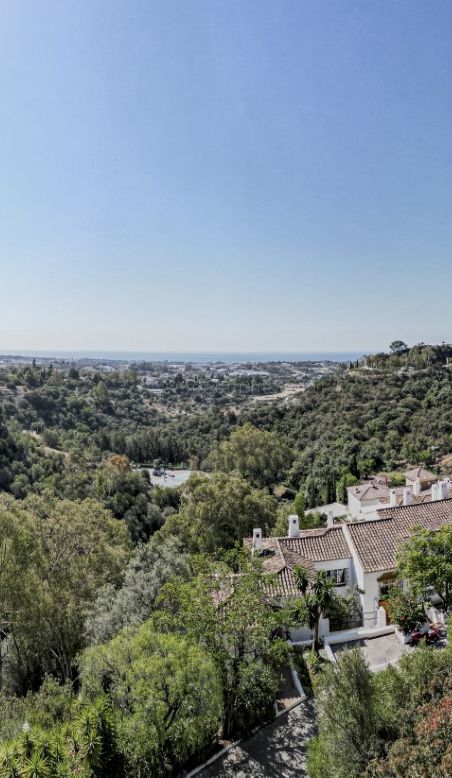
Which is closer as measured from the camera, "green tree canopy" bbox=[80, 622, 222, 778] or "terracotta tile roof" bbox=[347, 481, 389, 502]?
"green tree canopy" bbox=[80, 622, 222, 778]

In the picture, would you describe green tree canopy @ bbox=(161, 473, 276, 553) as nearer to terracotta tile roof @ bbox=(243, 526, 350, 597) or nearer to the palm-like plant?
terracotta tile roof @ bbox=(243, 526, 350, 597)

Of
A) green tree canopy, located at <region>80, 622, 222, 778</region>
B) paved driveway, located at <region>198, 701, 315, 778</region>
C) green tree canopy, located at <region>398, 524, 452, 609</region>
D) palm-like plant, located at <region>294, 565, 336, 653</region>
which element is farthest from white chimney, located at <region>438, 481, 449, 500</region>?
green tree canopy, located at <region>80, 622, 222, 778</region>

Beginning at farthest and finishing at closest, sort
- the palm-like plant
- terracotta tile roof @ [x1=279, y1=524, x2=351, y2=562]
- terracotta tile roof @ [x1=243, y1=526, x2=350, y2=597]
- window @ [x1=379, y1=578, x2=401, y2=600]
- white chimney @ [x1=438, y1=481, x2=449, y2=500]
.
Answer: white chimney @ [x1=438, y1=481, x2=449, y2=500], terracotta tile roof @ [x1=279, y1=524, x2=351, y2=562], window @ [x1=379, y1=578, x2=401, y2=600], terracotta tile roof @ [x1=243, y1=526, x2=350, y2=597], the palm-like plant

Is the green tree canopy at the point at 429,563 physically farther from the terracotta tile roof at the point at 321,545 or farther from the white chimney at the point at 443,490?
the white chimney at the point at 443,490

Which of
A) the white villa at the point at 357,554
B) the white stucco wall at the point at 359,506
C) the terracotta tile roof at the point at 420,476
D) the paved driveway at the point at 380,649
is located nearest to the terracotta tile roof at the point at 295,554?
the white villa at the point at 357,554

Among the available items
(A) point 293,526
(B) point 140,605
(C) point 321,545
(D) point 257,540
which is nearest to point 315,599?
(C) point 321,545
